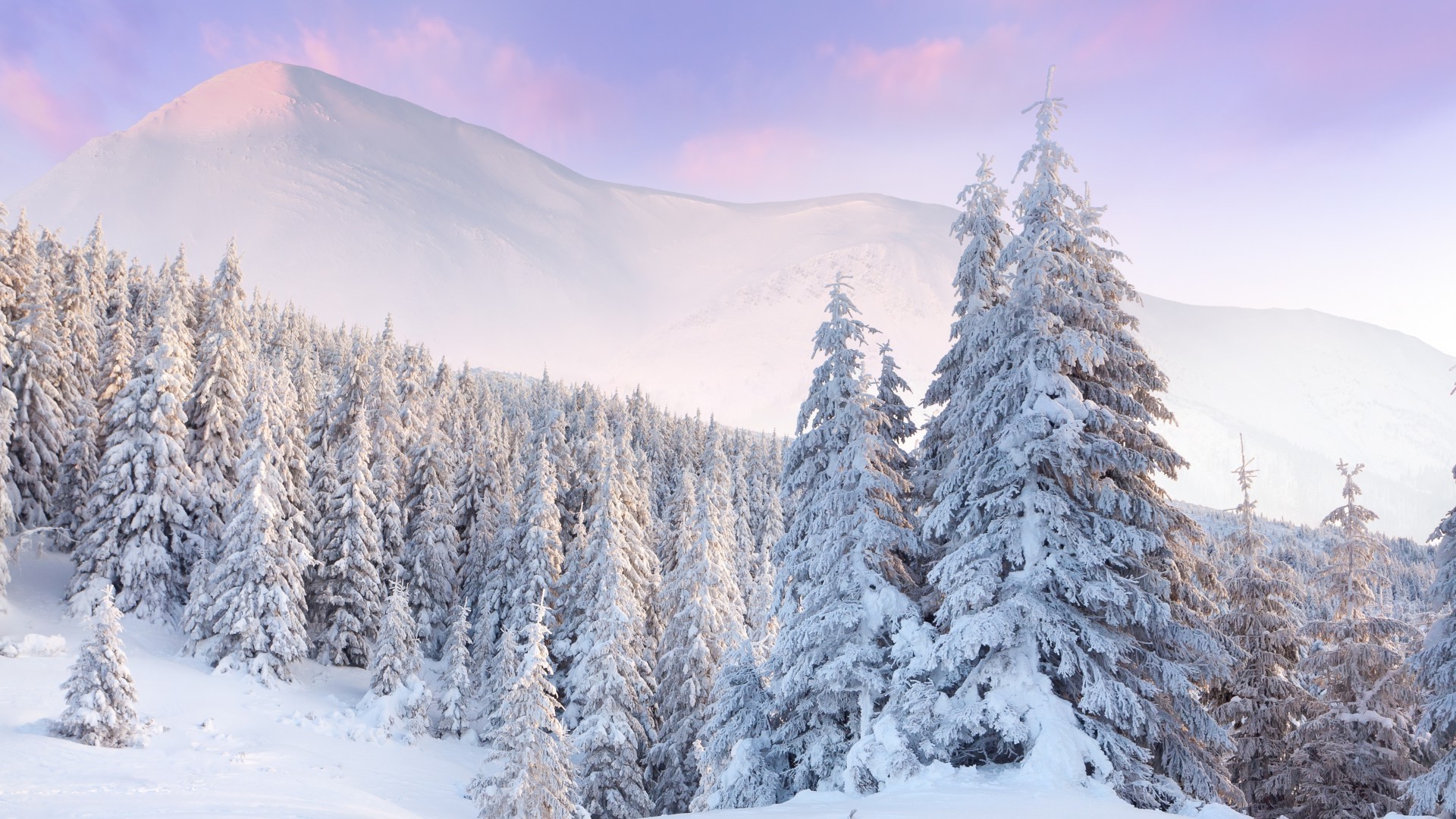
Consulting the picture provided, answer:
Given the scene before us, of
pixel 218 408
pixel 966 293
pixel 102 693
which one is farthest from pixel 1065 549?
pixel 218 408

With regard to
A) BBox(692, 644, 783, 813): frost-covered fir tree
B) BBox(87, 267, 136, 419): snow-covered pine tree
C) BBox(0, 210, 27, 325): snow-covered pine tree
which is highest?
BBox(0, 210, 27, 325): snow-covered pine tree

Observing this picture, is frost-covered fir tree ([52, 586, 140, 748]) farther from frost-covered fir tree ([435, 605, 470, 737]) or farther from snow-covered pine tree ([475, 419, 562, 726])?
snow-covered pine tree ([475, 419, 562, 726])

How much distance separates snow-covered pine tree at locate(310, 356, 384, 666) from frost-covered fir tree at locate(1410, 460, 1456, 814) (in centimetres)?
3816

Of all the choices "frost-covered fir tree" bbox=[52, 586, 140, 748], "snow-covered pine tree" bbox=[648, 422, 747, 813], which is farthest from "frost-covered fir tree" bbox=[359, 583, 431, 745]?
"frost-covered fir tree" bbox=[52, 586, 140, 748]

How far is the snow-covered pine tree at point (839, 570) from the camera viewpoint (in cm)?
1438

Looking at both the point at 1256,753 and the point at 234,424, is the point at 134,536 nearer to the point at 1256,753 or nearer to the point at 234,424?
the point at 234,424

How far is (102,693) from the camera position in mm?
20203

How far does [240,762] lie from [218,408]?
19.4 meters

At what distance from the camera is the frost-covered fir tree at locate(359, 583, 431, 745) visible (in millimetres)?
32781

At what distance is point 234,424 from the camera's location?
38.2 m

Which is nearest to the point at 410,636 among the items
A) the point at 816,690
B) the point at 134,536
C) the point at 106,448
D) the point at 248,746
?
the point at 248,746

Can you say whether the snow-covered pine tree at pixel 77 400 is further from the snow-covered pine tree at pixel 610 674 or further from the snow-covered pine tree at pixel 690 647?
the snow-covered pine tree at pixel 690 647

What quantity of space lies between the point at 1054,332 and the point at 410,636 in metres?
32.6

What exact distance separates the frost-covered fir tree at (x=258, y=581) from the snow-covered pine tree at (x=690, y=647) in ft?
52.8
